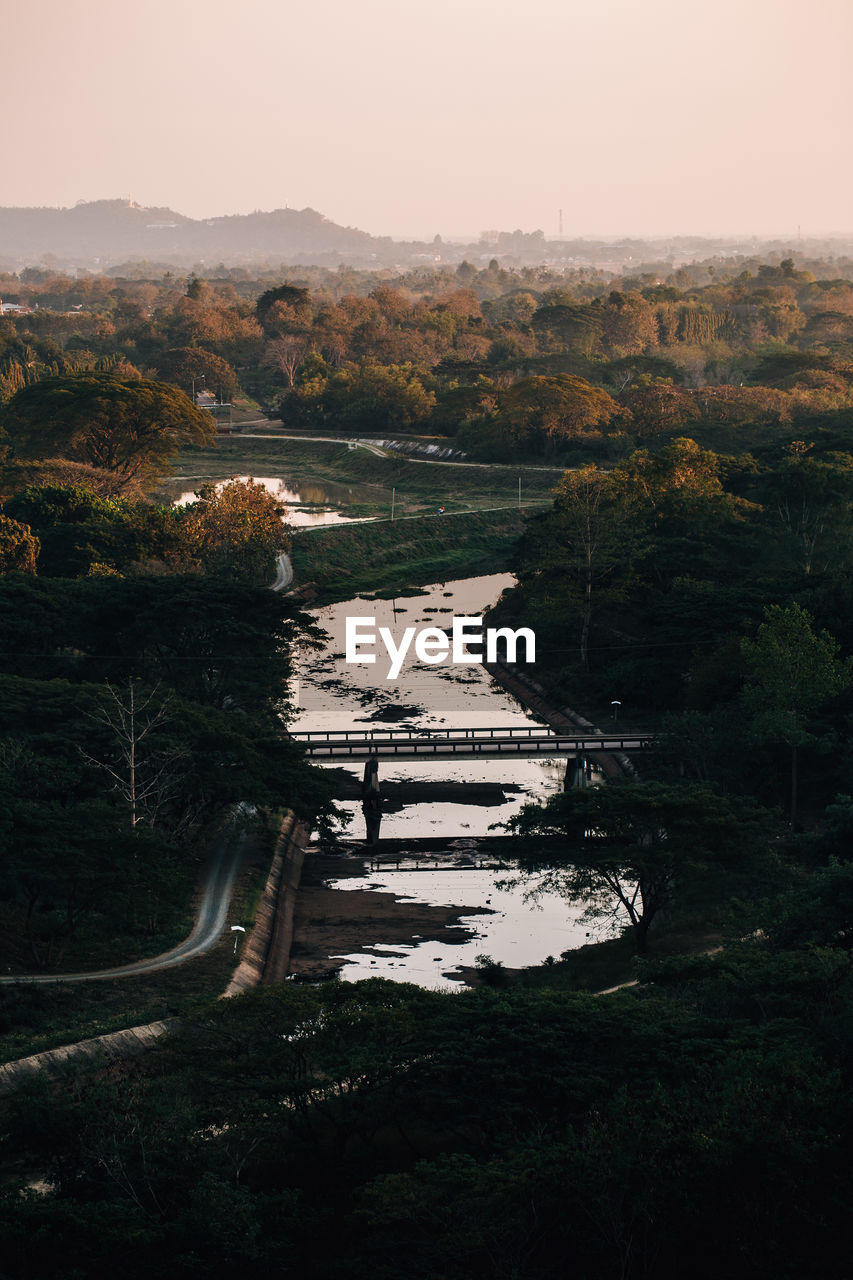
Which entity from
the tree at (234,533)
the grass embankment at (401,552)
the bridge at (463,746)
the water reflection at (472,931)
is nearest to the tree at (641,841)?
the water reflection at (472,931)

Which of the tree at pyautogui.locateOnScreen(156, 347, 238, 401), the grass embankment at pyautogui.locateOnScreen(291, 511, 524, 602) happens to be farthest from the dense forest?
the tree at pyautogui.locateOnScreen(156, 347, 238, 401)

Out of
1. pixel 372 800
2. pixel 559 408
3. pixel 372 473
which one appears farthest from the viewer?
pixel 372 473

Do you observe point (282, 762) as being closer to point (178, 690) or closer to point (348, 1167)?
point (178, 690)

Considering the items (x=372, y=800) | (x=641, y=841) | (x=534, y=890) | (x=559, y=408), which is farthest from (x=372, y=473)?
(x=534, y=890)

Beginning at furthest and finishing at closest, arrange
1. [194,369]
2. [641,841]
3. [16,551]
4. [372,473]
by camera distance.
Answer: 1. [194,369]
2. [372,473]
3. [16,551]
4. [641,841]

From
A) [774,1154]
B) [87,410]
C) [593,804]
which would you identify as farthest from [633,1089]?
[87,410]

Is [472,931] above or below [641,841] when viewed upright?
below

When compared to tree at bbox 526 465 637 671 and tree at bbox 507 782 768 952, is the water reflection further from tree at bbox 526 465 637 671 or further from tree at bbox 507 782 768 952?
tree at bbox 526 465 637 671

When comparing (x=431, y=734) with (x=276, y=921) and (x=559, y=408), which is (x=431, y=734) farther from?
(x=559, y=408)
